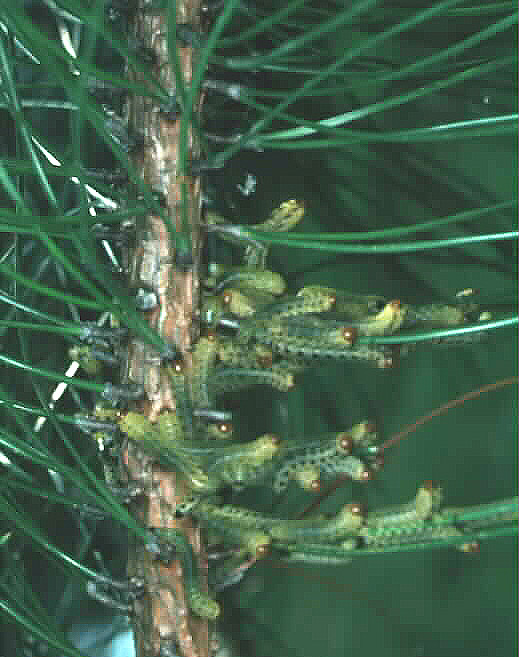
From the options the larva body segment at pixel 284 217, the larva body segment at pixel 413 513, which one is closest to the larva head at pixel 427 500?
the larva body segment at pixel 413 513

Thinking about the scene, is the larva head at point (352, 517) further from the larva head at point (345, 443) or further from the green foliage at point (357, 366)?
the green foliage at point (357, 366)

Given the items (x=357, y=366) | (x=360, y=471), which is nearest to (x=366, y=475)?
(x=360, y=471)

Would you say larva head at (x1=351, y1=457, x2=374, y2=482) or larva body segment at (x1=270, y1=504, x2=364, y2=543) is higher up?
larva head at (x1=351, y1=457, x2=374, y2=482)

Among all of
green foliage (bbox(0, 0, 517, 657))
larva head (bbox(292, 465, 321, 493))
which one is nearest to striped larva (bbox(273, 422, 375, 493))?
larva head (bbox(292, 465, 321, 493))

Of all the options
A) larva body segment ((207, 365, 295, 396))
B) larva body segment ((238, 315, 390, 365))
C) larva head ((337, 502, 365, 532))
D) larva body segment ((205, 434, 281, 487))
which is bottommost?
larva head ((337, 502, 365, 532))

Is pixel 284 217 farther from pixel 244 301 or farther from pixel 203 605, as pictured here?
pixel 203 605

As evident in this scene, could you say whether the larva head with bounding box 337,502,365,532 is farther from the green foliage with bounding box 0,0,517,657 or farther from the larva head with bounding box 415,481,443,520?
the green foliage with bounding box 0,0,517,657

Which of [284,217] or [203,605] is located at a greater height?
[284,217]

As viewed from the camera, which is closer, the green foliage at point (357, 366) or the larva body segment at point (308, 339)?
the larva body segment at point (308, 339)
